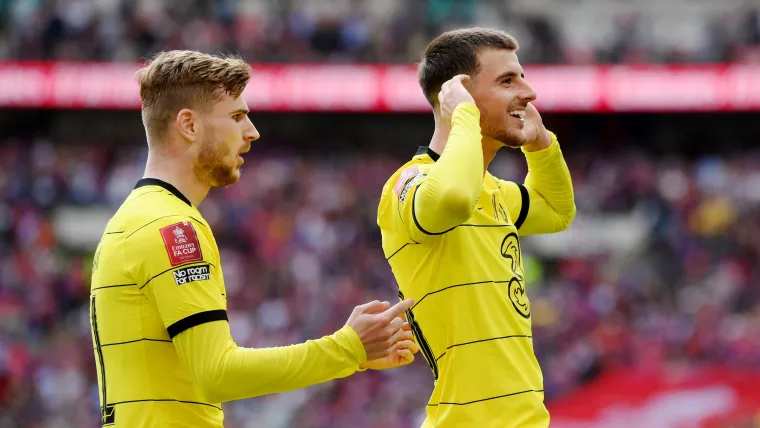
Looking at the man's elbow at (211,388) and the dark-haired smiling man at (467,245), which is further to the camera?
the dark-haired smiling man at (467,245)

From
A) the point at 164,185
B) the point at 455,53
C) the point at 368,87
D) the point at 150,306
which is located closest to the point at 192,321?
the point at 150,306

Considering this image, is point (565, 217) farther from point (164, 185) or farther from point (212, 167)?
point (164, 185)

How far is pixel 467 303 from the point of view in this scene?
400cm

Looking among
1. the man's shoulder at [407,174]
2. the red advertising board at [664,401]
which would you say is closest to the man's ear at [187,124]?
the man's shoulder at [407,174]

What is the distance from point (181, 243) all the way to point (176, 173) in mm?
372

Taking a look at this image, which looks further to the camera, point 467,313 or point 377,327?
point 467,313

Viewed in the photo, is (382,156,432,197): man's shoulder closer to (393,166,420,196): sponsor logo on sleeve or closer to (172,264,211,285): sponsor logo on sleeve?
(393,166,420,196): sponsor logo on sleeve

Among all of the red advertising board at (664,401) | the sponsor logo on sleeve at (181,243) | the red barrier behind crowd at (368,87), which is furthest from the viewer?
the red barrier behind crowd at (368,87)

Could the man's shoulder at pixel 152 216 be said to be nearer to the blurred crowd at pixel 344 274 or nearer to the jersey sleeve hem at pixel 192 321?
the jersey sleeve hem at pixel 192 321

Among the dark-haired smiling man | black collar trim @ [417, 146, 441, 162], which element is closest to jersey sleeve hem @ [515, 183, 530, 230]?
the dark-haired smiling man

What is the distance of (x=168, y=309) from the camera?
343cm

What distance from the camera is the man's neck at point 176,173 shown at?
3.78 m

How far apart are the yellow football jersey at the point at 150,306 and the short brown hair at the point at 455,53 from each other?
1.18 m

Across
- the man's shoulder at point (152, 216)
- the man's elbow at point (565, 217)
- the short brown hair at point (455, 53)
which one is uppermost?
the short brown hair at point (455, 53)
